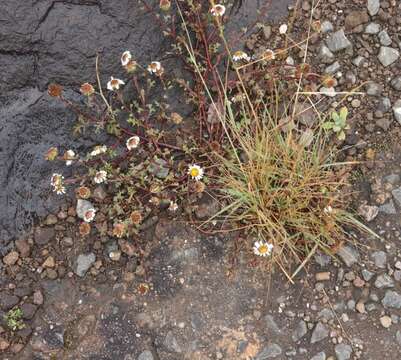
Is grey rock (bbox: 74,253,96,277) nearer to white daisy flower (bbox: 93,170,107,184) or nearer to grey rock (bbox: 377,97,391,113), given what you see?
white daisy flower (bbox: 93,170,107,184)

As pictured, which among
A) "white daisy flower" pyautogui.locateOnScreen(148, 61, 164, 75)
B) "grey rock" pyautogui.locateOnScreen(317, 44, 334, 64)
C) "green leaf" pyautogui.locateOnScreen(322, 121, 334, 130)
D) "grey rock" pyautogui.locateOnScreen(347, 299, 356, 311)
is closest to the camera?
"grey rock" pyautogui.locateOnScreen(347, 299, 356, 311)

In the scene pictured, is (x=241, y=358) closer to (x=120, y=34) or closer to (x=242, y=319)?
(x=242, y=319)

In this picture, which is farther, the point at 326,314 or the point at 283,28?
the point at 283,28

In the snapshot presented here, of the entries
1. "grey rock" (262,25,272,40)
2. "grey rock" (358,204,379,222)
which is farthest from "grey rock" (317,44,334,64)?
"grey rock" (358,204,379,222)

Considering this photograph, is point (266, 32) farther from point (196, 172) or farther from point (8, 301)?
point (8, 301)

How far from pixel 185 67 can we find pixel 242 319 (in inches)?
63.8

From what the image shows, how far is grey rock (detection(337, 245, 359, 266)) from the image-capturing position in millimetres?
3451

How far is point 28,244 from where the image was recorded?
3523 mm

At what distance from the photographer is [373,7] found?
155 inches

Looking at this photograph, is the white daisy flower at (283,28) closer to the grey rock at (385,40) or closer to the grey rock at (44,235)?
the grey rock at (385,40)

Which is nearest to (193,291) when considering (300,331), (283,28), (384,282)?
(300,331)

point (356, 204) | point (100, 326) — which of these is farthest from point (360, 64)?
point (100, 326)

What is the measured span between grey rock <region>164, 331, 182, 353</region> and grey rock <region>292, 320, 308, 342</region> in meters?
0.67

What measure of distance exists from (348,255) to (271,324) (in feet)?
2.04
